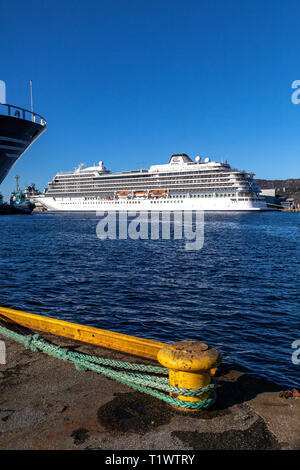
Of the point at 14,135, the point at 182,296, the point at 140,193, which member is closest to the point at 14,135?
the point at 14,135

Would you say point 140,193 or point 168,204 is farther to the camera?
point 140,193

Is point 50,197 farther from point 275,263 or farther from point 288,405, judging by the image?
point 288,405

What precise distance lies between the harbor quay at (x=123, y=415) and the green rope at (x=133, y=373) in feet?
0.27

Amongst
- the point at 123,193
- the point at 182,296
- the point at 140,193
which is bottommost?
the point at 182,296

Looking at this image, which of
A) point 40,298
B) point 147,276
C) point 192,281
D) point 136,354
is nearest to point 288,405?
point 136,354

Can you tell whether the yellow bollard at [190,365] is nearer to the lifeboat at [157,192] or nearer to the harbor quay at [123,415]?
the harbor quay at [123,415]

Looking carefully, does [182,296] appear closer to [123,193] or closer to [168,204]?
[168,204]

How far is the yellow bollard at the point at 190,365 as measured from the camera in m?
3.73

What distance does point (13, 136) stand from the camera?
44.0 feet

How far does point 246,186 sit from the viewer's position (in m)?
96.7

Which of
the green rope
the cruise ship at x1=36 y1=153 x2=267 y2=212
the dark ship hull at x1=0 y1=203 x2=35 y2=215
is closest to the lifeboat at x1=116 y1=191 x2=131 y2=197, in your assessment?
the cruise ship at x1=36 y1=153 x2=267 y2=212

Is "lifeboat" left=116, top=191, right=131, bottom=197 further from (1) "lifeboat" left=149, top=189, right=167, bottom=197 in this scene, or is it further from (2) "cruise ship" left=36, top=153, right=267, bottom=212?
(1) "lifeboat" left=149, top=189, right=167, bottom=197

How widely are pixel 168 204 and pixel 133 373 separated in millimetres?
98203

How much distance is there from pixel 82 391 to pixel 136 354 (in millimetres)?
1277
